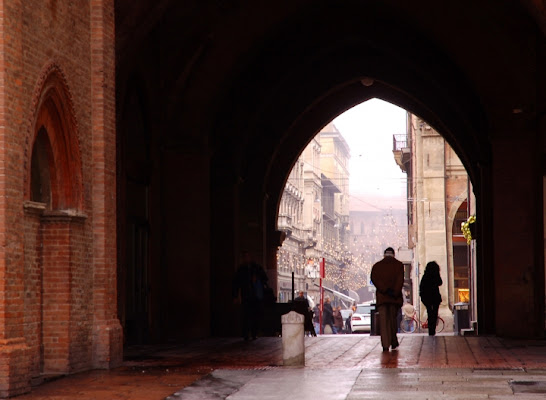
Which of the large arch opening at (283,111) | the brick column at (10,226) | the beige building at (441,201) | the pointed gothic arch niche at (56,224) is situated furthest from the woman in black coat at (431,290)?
the beige building at (441,201)

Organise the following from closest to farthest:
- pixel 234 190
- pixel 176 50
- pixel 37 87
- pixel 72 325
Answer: pixel 37 87
pixel 72 325
pixel 176 50
pixel 234 190

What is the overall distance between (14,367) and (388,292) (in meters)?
8.24

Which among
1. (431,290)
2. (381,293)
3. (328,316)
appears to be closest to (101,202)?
(381,293)

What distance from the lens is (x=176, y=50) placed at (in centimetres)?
2281

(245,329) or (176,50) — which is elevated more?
(176,50)

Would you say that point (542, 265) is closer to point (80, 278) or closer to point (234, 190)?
point (234, 190)

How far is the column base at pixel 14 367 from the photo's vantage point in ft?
36.5

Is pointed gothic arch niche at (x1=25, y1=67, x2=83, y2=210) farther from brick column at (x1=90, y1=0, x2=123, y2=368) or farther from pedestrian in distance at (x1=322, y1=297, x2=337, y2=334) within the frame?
pedestrian in distance at (x1=322, y1=297, x2=337, y2=334)

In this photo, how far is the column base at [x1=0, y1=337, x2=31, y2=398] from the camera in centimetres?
1113

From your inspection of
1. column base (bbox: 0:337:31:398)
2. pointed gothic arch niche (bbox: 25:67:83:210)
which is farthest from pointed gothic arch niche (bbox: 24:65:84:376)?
column base (bbox: 0:337:31:398)

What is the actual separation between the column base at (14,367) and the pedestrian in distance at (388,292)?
25.4 ft

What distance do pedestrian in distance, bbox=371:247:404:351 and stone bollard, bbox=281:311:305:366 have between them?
11.2ft

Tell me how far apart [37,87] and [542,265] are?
1288 cm

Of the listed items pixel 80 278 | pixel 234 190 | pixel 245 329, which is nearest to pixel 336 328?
pixel 234 190
